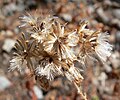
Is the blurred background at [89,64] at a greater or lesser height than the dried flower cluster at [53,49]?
lesser

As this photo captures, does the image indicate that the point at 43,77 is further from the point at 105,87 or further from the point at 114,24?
the point at 114,24

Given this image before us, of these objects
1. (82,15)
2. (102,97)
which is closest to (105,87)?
(102,97)

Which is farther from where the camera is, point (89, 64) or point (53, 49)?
point (89, 64)

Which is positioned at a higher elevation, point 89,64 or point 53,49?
point 53,49

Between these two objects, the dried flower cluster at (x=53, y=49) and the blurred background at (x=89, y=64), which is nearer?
the dried flower cluster at (x=53, y=49)

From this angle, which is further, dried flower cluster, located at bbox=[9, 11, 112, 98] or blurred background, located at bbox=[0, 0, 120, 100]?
blurred background, located at bbox=[0, 0, 120, 100]
